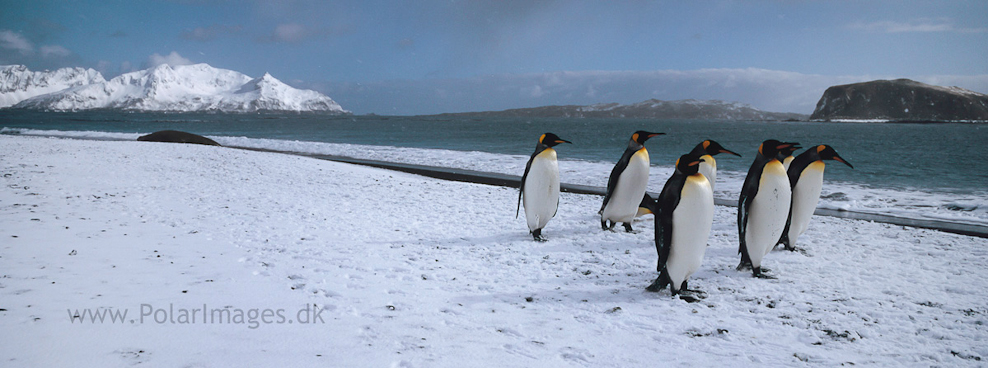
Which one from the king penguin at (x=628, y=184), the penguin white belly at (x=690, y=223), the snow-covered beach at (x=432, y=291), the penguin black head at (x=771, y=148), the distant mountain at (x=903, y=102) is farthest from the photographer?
the distant mountain at (x=903, y=102)

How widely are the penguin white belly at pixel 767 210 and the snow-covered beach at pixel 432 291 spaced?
37 centimetres

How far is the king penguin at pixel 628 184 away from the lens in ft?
20.9

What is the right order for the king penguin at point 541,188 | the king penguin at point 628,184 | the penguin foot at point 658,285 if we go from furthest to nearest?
the king penguin at point 628,184 → the king penguin at point 541,188 → the penguin foot at point 658,285

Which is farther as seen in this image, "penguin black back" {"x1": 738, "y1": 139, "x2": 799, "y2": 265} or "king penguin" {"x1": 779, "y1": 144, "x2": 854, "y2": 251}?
"king penguin" {"x1": 779, "y1": 144, "x2": 854, "y2": 251}

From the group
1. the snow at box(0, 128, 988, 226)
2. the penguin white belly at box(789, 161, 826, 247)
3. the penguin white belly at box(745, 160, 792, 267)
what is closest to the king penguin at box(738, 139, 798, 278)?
the penguin white belly at box(745, 160, 792, 267)

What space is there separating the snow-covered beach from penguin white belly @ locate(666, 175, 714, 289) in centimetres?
38

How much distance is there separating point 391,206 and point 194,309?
4.74 m

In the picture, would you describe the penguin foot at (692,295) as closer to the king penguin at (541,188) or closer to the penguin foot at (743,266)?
the penguin foot at (743,266)

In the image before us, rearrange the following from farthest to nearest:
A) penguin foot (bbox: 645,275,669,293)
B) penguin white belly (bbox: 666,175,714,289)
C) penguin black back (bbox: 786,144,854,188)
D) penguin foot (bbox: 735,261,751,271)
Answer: penguin black back (bbox: 786,144,854,188) < penguin foot (bbox: 735,261,751,271) < penguin foot (bbox: 645,275,669,293) < penguin white belly (bbox: 666,175,714,289)

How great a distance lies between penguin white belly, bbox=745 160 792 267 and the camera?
A: 15.0 ft

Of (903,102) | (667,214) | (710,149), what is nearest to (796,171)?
(710,149)

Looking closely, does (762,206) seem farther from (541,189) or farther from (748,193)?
(541,189)

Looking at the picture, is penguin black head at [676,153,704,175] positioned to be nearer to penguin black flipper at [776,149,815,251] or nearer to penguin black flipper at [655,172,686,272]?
penguin black flipper at [655,172,686,272]

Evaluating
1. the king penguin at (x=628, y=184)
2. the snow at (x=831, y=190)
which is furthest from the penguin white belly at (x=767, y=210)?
the snow at (x=831, y=190)
